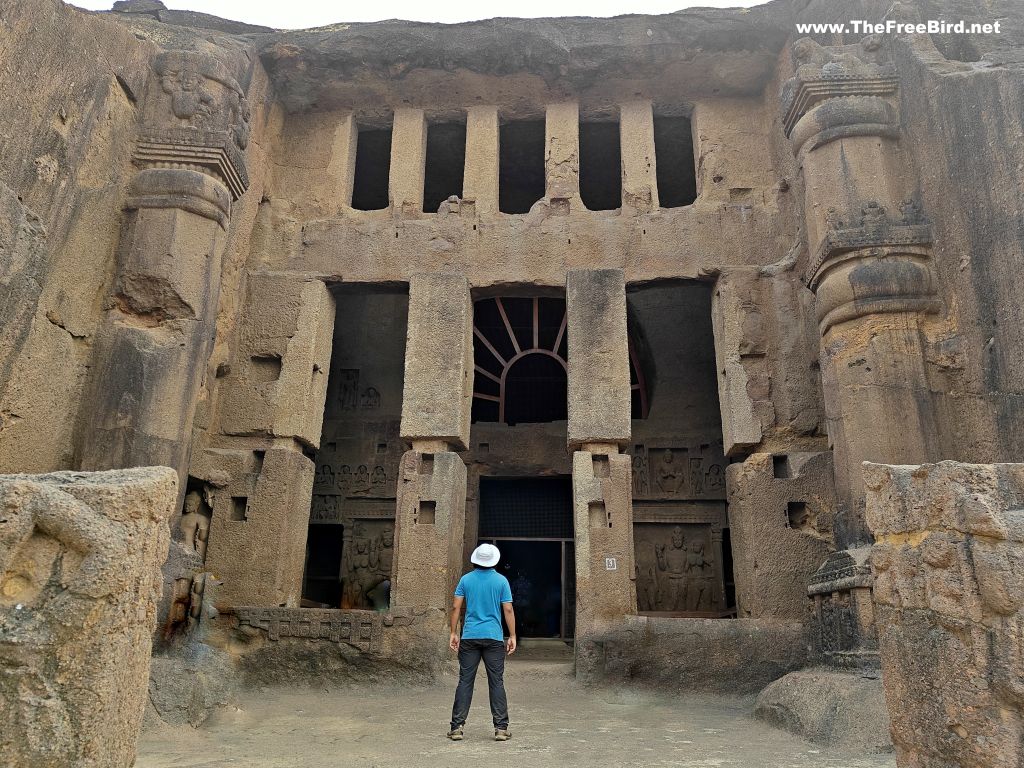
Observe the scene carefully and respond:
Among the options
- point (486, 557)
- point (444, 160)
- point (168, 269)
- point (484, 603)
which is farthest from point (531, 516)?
point (484, 603)

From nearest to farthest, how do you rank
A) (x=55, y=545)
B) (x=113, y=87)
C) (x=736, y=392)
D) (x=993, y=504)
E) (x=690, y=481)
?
1. (x=55, y=545)
2. (x=993, y=504)
3. (x=113, y=87)
4. (x=736, y=392)
5. (x=690, y=481)

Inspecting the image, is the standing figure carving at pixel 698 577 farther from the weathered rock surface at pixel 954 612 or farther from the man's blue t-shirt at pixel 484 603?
the weathered rock surface at pixel 954 612

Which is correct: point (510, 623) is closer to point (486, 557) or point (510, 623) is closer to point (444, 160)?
point (486, 557)

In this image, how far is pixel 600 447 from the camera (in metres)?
7.67

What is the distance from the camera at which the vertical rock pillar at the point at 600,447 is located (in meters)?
7.16

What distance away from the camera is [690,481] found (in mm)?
10938

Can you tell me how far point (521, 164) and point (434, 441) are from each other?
549cm

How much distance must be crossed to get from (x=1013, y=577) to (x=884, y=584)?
0.61 m

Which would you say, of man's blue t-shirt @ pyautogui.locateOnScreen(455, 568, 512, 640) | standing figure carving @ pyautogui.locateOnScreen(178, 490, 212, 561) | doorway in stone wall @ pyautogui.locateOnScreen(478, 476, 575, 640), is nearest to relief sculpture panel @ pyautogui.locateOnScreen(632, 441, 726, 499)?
doorway in stone wall @ pyautogui.locateOnScreen(478, 476, 575, 640)

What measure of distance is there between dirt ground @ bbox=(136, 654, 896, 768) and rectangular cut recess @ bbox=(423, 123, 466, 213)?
6.38 meters

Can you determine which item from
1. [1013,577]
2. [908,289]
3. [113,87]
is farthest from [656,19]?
[1013,577]

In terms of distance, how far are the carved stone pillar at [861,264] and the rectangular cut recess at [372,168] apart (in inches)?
209

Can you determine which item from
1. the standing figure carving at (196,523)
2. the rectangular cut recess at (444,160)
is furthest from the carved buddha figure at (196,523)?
the rectangular cut recess at (444,160)

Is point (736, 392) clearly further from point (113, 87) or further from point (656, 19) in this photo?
point (113, 87)
